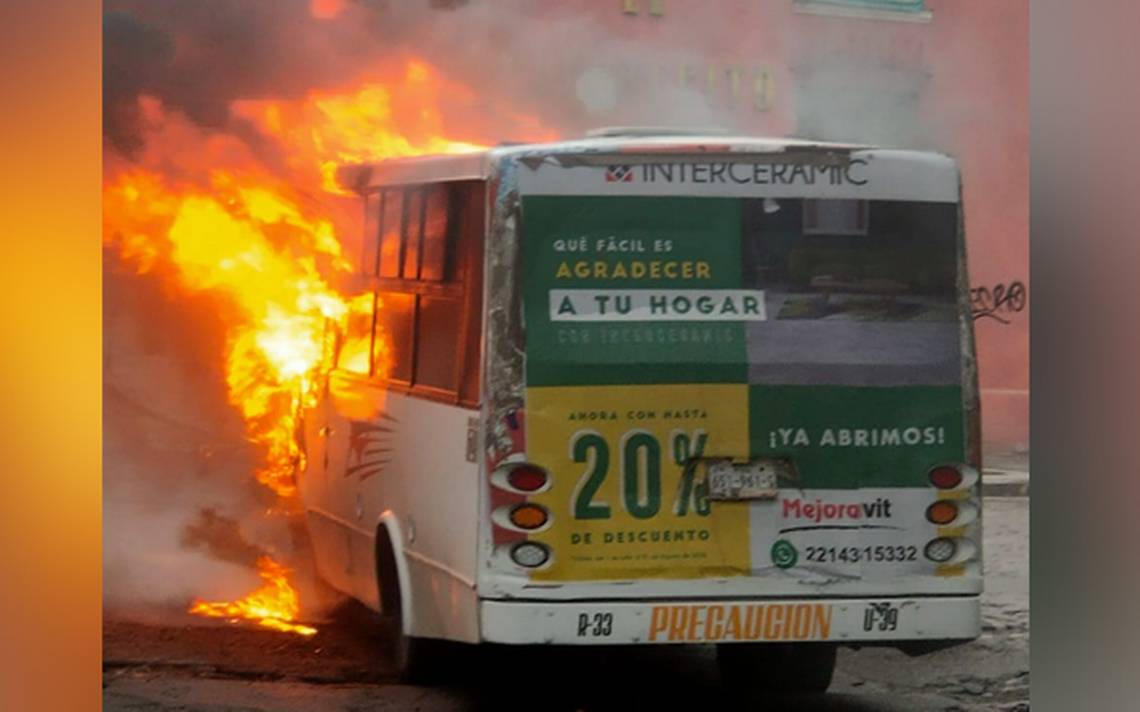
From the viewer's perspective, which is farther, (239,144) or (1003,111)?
(1003,111)

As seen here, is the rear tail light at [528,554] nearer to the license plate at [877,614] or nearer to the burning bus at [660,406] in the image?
the burning bus at [660,406]

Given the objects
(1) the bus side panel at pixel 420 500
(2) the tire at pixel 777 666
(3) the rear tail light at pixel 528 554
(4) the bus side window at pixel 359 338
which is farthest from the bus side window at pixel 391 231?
(2) the tire at pixel 777 666

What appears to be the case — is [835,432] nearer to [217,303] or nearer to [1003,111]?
[1003,111]

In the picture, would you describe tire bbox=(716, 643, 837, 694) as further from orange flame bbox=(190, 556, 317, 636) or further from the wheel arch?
orange flame bbox=(190, 556, 317, 636)

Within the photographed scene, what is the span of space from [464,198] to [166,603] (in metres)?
1.42

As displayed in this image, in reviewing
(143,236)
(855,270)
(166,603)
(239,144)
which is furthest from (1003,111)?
(166,603)

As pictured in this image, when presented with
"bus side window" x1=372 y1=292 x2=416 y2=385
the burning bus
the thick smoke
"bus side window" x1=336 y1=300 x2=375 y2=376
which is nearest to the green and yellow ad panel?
the burning bus

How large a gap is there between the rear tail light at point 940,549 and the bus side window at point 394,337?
1.55 meters

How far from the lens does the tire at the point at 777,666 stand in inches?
173

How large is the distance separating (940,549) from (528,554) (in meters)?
1.19

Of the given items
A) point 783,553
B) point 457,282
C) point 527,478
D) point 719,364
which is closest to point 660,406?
point 719,364

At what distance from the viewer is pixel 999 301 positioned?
460 centimetres
